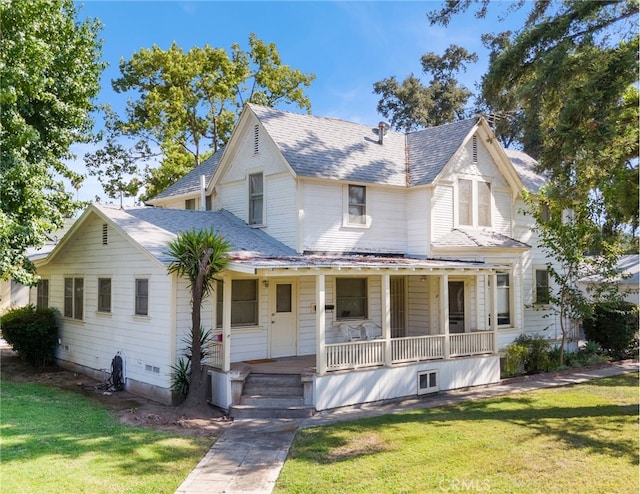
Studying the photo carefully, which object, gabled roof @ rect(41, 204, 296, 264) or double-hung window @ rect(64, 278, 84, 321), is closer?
gabled roof @ rect(41, 204, 296, 264)

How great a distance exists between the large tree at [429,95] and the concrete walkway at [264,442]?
1131 inches

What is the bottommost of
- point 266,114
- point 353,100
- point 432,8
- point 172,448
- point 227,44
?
point 172,448

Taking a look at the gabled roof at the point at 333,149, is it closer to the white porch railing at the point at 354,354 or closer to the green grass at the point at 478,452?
the white porch railing at the point at 354,354

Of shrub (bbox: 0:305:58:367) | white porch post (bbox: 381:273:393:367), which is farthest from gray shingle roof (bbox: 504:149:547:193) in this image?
shrub (bbox: 0:305:58:367)

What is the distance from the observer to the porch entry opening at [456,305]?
17109 mm

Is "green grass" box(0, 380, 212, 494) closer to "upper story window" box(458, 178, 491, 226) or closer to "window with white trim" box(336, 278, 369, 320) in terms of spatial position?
"window with white trim" box(336, 278, 369, 320)

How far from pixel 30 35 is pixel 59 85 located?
3117mm

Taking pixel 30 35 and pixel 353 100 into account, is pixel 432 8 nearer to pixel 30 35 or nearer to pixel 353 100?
pixel 30 35

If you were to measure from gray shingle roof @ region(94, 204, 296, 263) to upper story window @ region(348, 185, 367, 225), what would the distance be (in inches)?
94.3

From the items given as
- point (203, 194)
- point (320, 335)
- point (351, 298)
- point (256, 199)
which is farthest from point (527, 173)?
point (320, 335)

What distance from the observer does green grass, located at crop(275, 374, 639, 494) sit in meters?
7.44

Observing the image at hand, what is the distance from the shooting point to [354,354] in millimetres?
12570

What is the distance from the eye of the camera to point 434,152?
1802cm

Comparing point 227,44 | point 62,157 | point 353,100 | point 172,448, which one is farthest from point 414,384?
point 227,44
